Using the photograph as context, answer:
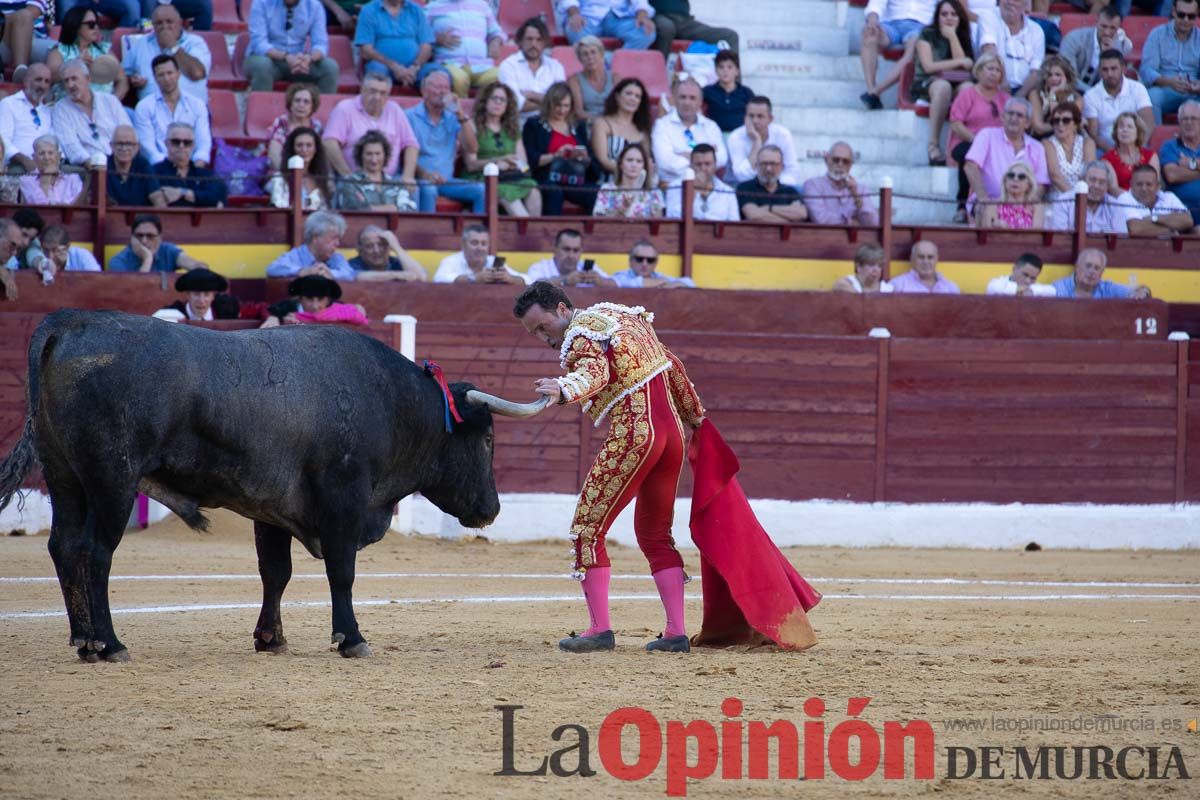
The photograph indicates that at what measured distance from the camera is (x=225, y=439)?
5.26 meters

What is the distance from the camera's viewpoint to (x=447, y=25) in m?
11.8

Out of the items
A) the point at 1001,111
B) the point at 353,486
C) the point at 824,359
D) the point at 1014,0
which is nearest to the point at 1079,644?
the point at 353,486

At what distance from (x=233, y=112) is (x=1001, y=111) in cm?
556

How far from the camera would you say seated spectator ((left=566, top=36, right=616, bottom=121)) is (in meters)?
11.5

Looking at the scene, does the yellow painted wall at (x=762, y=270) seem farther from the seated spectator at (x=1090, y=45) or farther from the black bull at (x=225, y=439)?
the black bull at (x=225, y=439)

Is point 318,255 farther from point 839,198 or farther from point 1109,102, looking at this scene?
point 1109,102

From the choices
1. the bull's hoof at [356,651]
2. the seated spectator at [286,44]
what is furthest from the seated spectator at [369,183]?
the bull's hoof at [356,651]

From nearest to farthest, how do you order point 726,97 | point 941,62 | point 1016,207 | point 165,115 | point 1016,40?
point 165,115 → point 1016,207 → point 726,97 → point 941,62 → point 1016,40

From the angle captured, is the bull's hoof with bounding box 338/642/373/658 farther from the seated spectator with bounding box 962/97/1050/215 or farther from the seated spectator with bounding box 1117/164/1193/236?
the seated spectator with bounding box 1117/164/1193/236

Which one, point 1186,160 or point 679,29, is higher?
point 679,29

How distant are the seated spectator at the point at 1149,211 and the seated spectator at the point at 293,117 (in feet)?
18.7

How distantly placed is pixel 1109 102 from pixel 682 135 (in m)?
3.58

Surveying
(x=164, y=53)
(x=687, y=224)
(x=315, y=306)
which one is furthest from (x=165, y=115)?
(x=687, y=224)

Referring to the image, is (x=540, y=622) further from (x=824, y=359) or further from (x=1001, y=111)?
(x=1001, y=111)
